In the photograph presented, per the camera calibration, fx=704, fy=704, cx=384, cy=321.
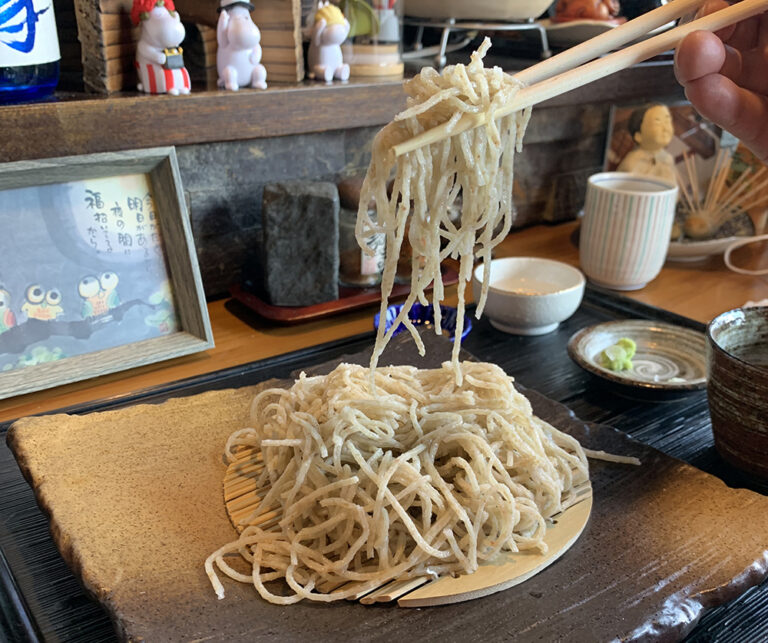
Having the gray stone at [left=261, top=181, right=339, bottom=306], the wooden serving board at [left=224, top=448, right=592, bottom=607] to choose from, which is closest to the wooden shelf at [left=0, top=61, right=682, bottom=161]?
the gray stone at [left=261, top=181, right=339, bottom=306]

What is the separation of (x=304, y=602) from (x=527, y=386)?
818mm

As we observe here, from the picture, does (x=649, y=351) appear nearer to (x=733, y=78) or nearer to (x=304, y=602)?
(x=733, y=78)

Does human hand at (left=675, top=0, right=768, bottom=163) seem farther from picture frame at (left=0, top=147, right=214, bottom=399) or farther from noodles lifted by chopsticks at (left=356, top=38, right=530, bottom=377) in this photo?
picture frame at (left=0, top=147, right=214, bottom=399)

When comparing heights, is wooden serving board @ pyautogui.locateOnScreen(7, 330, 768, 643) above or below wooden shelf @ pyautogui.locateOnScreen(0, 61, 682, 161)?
below

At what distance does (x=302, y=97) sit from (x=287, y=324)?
60 centimetres

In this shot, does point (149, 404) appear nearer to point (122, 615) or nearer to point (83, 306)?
point (83, 306)

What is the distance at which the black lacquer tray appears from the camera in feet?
3.30

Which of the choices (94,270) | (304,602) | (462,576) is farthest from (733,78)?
(94,270)

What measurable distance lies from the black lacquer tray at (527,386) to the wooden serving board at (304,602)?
0.16 feet

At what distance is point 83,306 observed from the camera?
62.9 inches

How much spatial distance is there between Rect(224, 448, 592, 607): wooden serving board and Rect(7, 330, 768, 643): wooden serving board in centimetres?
1

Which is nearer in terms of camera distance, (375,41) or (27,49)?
(27,49)

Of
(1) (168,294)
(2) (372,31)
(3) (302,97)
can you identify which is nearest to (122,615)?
(1) (168,294)

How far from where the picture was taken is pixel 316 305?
1.90 meters
